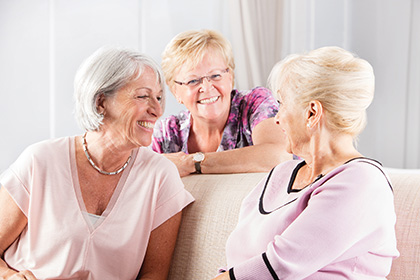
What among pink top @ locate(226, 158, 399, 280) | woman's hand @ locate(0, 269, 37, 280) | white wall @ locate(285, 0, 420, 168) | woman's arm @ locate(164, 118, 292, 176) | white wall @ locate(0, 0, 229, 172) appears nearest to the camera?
pink top @ locate(226, 158, 399, 280)

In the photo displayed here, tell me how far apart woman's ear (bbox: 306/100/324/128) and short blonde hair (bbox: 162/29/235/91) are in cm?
102

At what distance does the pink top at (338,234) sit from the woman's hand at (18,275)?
2.30 feet

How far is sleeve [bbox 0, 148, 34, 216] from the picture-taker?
5.78ft

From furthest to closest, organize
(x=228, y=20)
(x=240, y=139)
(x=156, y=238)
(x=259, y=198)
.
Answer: (x=228, y=20), (x=240, y=139), (x=156, y=238), (x=259, y=198)

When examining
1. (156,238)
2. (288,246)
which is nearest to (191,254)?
(156,238)

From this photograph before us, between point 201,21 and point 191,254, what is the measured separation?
2.08 meters

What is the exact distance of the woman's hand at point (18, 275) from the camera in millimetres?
1696

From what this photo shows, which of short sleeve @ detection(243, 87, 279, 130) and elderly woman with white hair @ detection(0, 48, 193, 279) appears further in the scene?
short sleeve @ detection(243, 87, 279, 130)

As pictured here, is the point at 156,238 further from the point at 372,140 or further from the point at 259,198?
the point at 372,140

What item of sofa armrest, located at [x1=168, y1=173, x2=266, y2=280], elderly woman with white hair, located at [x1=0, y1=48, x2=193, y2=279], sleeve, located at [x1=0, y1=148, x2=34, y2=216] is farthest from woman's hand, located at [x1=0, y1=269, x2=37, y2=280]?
sofa armrest, located at [x1=168, y1=173, x2=266, y2=280]

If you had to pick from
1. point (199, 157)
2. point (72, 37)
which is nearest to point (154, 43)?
Result: point (72, 37)

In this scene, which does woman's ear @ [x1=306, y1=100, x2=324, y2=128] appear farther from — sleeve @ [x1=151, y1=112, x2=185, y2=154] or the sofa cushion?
sleeve @ [x1=151, y1=112, x2=185, y2=154]

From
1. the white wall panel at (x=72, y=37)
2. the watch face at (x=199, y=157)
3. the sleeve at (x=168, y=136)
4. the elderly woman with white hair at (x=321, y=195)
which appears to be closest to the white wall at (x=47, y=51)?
the white wall panel at (x=72, y=37)

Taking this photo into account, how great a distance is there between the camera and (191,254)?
1925mm
